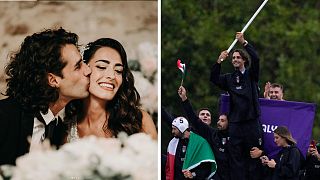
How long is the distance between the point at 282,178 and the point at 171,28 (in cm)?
1119

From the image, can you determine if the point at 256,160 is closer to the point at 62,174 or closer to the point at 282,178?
the point at 282,178

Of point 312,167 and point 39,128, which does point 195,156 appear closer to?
point 312,167

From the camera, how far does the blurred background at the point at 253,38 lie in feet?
68.0

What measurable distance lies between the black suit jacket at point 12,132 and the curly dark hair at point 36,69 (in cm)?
10

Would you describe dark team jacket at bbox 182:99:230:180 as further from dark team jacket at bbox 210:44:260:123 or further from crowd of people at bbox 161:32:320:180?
dark team jacket at bbox 210:44:260:123

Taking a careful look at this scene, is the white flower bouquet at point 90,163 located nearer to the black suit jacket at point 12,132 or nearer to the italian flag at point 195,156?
the black suit jacket at point 12,132

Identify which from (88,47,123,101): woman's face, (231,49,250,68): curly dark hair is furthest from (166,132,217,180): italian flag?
(88,47,123,101): woman's face

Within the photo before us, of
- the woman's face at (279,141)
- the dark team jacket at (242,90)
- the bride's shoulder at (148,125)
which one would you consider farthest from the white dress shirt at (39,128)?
the woman's face at (279,141)

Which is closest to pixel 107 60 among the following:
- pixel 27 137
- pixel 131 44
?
pixel 131 44

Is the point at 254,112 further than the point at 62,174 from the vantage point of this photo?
Yes

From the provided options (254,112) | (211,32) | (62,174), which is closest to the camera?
(62,174)

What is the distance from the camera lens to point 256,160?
33.8 ft

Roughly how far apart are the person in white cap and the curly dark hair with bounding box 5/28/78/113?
1543mm

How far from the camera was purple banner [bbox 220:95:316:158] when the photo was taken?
401 inches
